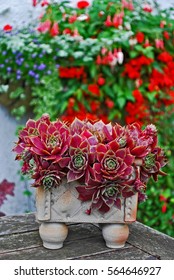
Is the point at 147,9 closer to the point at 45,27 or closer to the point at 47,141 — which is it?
the point at 45,27

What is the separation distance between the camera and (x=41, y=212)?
1.62 meters

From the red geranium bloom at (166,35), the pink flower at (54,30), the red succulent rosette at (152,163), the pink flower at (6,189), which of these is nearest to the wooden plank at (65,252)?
the red succulent rosette at (152,163)

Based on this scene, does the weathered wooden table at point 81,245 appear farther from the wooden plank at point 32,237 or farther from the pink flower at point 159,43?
the pink flower at point 159,43

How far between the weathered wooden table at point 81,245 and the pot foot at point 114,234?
0.8 inches

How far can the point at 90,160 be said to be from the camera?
158cm

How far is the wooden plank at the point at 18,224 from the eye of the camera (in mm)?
1861

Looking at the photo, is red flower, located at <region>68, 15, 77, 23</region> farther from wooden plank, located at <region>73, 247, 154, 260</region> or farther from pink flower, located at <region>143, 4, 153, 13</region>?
wooden plank, located at <region>73, 247, 154, 260</region>

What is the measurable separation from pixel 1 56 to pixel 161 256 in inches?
71.3

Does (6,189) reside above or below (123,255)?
below

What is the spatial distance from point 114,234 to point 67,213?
157 millimetres

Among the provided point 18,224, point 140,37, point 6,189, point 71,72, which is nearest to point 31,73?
point 71,72

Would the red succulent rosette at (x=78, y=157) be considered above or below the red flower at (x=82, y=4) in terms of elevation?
below
